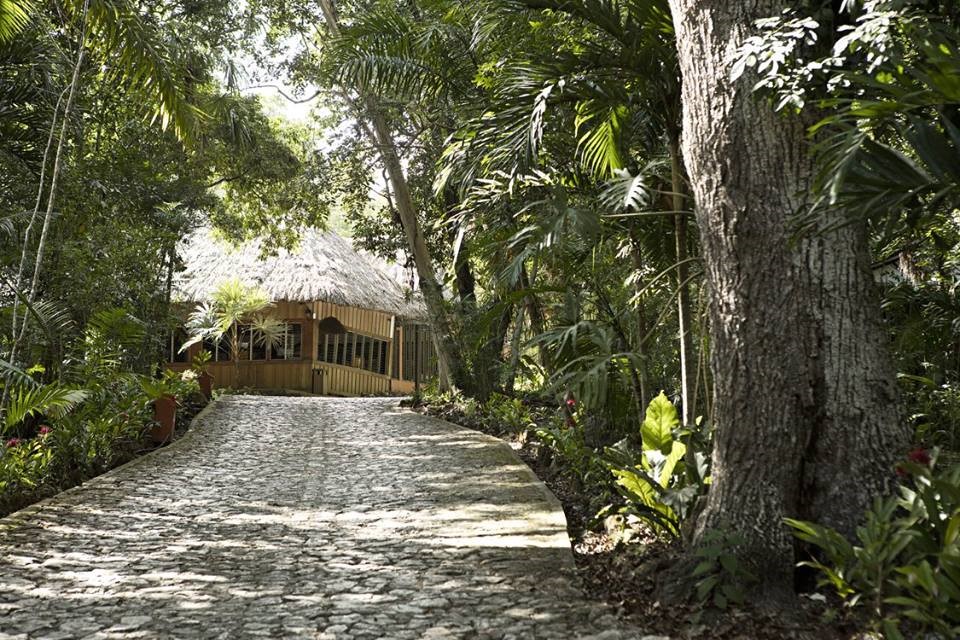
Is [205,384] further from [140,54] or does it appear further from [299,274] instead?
[140,54]

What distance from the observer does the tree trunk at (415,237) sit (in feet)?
43.9

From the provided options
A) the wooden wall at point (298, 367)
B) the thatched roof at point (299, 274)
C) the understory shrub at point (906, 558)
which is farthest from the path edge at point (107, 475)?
the wooden wall at point (298, 367)

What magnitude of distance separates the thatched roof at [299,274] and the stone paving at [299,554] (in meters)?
10.5

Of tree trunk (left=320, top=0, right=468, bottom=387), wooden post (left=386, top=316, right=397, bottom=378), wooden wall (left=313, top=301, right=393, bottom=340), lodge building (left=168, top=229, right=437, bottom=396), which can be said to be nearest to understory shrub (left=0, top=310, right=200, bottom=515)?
tree trunk (left=320, top=0, right=468, bottom=387)

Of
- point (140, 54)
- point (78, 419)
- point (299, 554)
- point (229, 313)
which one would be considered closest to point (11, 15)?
point (140, 54)

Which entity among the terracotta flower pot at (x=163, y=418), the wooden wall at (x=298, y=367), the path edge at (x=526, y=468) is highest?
the wooden wall at (x=298, y=367)

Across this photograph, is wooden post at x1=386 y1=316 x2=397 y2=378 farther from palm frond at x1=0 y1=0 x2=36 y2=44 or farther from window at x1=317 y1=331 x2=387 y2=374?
palm frond at x1=0 y1=0 x2=36 y2=44

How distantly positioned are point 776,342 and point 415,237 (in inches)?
401

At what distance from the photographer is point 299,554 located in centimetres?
543

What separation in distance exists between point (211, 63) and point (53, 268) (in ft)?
20.0

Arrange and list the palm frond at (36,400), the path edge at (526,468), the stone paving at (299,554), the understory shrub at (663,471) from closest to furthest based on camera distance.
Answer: the stone paving at (299,554) < the understory shrub at (663,471) < the path edge at (526,468) < the palm frond at (36,400)

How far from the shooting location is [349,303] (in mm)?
19859

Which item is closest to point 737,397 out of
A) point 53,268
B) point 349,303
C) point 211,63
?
point 53,268

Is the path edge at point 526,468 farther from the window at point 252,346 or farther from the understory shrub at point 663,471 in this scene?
the window at point 252,346
